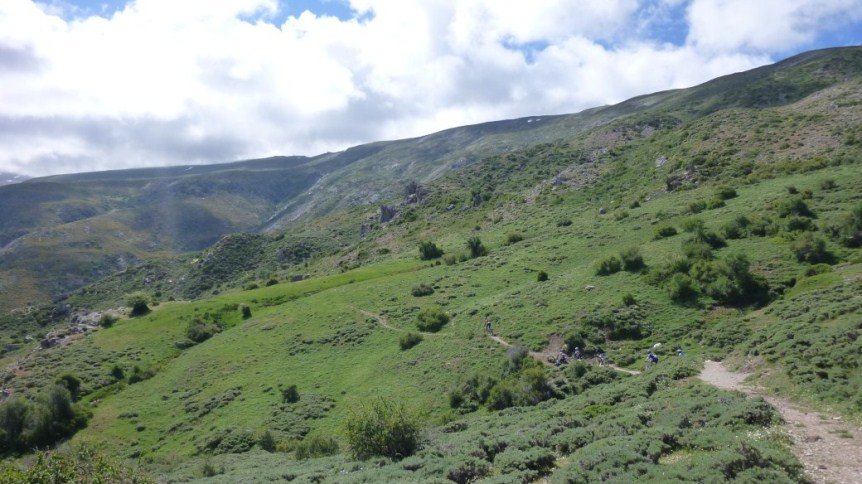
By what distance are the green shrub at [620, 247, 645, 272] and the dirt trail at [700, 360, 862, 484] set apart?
2903 cm

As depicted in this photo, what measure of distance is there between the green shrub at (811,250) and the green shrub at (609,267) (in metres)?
14.3

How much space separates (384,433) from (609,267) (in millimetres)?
33330

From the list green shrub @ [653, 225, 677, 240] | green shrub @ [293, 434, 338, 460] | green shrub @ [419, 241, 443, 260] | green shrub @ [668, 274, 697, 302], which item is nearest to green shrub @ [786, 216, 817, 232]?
green shrub @ [653, 225, 677, 240]

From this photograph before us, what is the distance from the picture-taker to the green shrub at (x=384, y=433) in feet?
76.1

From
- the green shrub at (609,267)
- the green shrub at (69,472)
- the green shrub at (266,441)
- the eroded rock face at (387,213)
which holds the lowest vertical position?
the green shrub at (266,441)

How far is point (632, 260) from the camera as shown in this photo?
48375 mm

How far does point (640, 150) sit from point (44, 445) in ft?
346

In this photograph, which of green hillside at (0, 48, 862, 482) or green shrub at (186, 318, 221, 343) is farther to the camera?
green shrub at (186, 318, 221, 343)

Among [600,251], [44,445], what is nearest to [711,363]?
[600,251]

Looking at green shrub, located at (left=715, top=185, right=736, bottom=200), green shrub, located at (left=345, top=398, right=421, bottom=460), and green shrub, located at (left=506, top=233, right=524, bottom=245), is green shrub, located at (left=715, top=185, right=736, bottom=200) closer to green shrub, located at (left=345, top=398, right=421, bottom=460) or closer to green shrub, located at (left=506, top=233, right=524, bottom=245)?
green shrub, located at (left=506, top=233, right=524, bottom=245)

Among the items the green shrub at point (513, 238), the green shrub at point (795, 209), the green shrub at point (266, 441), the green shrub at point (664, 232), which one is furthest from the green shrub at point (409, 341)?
the green shrub at point (795, 209)

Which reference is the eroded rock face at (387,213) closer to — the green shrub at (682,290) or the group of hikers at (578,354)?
the green shrub at (682,290)

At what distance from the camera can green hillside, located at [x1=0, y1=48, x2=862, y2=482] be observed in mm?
19109

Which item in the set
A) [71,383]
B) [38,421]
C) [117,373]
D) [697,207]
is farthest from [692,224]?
[71,383]
